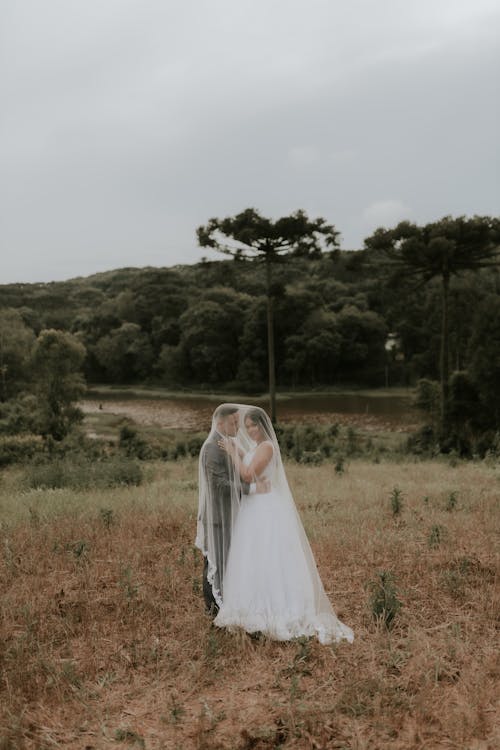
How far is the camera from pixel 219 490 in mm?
4715

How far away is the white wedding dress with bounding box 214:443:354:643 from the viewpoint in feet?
14.8

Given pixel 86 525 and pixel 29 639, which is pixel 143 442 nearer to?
pixel 86 525

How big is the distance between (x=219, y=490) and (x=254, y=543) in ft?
1.67

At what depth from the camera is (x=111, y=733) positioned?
338 centimetres

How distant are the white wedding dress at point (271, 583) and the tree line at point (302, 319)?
21185mm

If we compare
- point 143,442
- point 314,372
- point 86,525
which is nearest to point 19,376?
point 143,442

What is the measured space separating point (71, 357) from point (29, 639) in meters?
28.4

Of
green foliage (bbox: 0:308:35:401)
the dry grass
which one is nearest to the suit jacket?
the dry grass

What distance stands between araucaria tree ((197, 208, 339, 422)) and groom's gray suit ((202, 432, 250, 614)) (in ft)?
77.7

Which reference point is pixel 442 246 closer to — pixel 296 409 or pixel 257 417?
pixel 257 417

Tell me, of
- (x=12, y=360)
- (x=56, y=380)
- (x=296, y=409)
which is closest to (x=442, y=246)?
(x=56, y=380)

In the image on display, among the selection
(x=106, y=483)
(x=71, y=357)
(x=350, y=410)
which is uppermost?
(x=71, y=357)

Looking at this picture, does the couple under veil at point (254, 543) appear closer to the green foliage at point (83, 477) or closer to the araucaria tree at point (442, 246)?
the green foliage at point (83, 477)

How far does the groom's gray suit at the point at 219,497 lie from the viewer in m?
4.69
